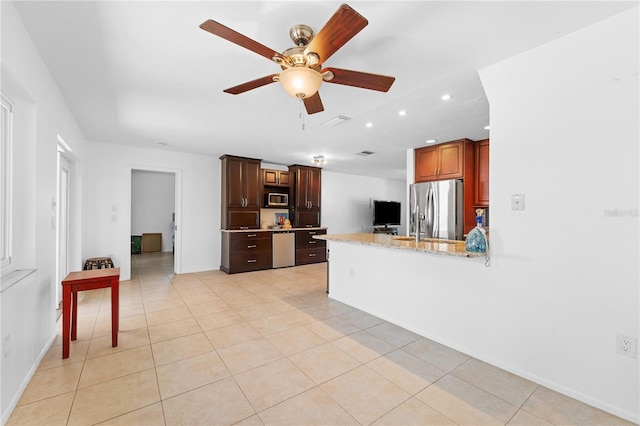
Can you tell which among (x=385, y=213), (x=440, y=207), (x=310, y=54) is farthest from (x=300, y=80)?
(x=385, y=213)

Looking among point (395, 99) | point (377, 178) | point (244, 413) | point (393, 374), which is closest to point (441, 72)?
point (395, 99)

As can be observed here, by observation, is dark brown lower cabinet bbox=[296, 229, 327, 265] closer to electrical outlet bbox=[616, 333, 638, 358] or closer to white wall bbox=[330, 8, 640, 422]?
white wall bbox=[330, 8, 640, 422]

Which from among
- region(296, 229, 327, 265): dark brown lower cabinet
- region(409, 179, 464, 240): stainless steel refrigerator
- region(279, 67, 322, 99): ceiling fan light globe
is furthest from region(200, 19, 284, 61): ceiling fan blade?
region(296, 229, 327, 265): dark brown lower cabinet

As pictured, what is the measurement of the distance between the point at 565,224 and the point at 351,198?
21.5ft

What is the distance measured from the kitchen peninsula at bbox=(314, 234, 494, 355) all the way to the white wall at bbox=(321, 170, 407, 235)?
13.4 ft

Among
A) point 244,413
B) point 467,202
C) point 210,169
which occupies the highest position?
point 210,169

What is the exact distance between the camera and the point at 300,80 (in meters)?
1.79

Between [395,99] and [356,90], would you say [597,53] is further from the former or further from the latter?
[356,90]

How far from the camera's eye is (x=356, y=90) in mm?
2787

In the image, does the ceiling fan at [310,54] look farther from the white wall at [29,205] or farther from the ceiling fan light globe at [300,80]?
the white wall at [29,205]

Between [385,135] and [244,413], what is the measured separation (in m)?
3.80

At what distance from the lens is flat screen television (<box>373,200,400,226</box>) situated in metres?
8.55

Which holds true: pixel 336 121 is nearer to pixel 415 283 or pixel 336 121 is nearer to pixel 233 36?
pixel 415 283

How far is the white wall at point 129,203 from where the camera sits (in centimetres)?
488
